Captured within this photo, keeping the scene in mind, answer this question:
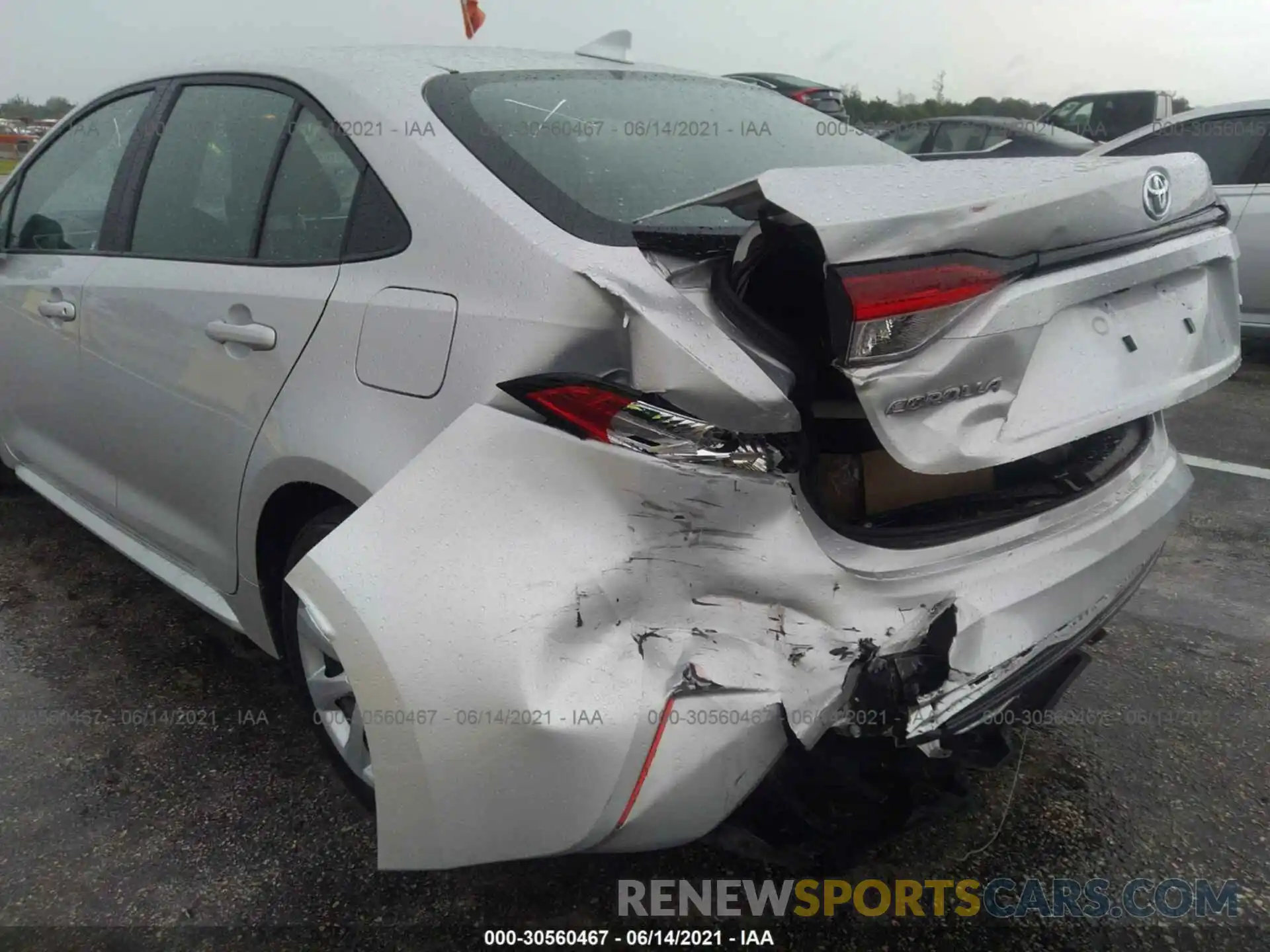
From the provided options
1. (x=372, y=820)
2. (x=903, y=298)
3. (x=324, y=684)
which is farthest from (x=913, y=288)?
(x=372, y=820)

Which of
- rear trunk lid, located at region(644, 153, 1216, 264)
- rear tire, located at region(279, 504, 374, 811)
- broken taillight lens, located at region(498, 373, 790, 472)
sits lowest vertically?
rear tire, located at region(279, 504, 374, 811)

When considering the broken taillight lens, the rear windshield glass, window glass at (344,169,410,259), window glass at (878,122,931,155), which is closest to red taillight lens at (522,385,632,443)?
the broken taillight lens

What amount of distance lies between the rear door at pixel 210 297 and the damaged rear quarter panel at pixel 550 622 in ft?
2.30

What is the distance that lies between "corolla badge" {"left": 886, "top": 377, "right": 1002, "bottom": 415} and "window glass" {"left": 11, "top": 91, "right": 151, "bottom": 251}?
2.34 meters

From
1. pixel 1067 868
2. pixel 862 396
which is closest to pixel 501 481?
pixel 862 396

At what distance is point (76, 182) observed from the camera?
9.90 ft

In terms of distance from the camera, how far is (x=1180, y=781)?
88.9 inches

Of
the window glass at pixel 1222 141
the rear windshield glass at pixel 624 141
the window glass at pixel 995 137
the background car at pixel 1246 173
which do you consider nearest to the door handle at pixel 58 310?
the rear windshield glass at pixel 624 141

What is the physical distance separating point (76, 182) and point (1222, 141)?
6.31 m

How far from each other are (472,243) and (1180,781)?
1966mm

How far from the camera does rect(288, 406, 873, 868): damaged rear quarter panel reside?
1.38 meters

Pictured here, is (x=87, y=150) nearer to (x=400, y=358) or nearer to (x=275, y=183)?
(x=275, y=183)

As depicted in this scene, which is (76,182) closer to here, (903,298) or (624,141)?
(624,141)

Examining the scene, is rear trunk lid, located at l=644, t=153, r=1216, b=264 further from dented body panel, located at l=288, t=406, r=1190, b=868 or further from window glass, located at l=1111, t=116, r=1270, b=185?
window glass, located at l=1111, t=116, r=1270, b=185
